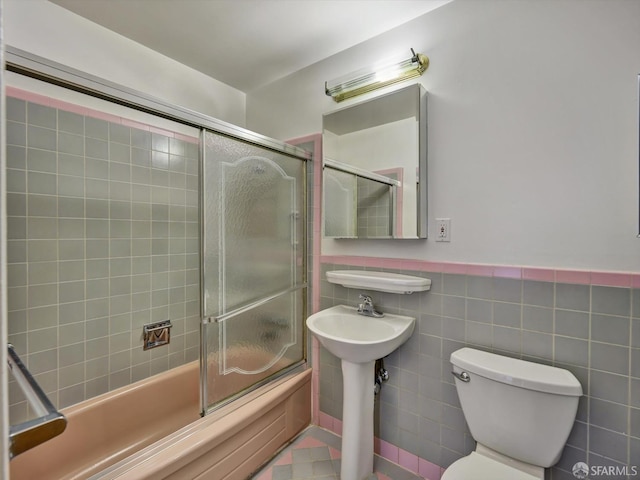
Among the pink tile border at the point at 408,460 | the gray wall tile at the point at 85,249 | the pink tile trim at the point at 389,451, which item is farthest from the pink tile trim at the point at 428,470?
the gray wall tile at the point at 85,249

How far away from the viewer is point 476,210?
1487 mm

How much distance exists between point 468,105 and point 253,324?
163 cm

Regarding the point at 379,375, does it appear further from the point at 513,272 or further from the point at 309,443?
the point at 513,272

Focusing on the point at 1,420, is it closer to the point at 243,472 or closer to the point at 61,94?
the point at 243,472

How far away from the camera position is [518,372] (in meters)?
1.21

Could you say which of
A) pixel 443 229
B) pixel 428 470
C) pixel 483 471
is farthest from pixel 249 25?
pixel 428 470

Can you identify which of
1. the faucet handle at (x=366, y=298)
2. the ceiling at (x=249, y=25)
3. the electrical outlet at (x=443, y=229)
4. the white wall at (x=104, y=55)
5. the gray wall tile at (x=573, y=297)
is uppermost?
the ceiling at (x=249, y=25)

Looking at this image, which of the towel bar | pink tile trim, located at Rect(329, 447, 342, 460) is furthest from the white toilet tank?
the towel bar

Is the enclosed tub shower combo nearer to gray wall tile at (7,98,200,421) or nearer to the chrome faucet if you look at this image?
gray wall tile at (7,98,200,421)

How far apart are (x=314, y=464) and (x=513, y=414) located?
1.14 meters

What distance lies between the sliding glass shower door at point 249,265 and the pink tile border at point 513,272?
49 centimetres

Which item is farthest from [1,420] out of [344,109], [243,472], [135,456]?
[344,109]

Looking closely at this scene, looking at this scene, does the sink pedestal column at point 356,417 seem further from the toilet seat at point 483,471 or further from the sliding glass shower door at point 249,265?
the sliding glass shower door at point 249,265

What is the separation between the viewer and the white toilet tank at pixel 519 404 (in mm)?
1125
